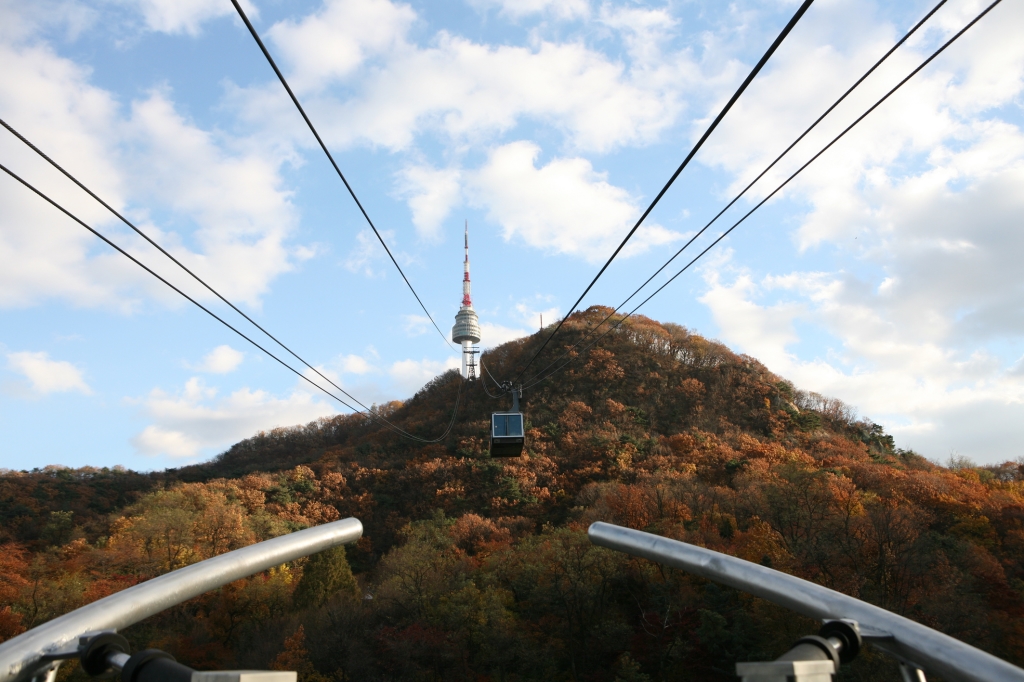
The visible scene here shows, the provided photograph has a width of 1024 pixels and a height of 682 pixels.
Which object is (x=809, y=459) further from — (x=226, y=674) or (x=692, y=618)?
(x=226, y=674)

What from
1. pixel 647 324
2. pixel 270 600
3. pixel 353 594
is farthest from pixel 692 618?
pixel 647 324

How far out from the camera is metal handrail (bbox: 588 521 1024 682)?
4.89 metres

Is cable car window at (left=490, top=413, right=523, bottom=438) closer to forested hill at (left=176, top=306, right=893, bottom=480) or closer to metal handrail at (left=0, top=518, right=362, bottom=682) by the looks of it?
metal handrail at (left=0, top=518, right=362, bottom=682)

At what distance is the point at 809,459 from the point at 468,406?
113 feet

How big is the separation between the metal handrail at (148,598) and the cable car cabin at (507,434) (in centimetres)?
1154

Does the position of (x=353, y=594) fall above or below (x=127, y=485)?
below

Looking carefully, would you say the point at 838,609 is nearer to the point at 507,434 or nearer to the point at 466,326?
the point at 507,434

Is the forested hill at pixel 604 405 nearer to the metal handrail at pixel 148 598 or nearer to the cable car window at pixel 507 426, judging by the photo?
Result: the cable car window at pixel 507 426

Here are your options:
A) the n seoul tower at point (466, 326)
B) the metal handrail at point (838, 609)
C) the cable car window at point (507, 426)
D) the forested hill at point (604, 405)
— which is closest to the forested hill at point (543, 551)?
the forested hill at point (604, 405)

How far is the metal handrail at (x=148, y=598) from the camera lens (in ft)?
18.3

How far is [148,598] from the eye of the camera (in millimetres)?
6574

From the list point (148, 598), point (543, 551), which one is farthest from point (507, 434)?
point (543, 551)

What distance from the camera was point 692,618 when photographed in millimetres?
32094

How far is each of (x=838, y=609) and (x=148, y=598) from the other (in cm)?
628
